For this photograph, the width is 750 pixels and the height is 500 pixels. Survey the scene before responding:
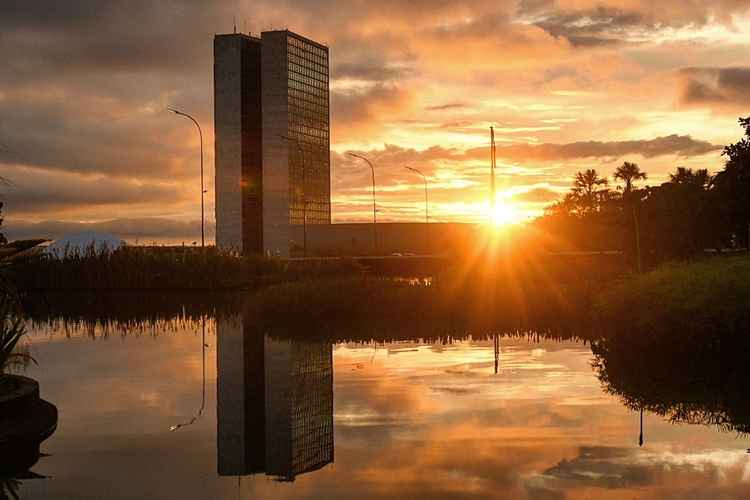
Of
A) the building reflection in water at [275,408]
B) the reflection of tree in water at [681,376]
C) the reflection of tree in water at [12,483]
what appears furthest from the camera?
the reflection of tree in water at [681,376]

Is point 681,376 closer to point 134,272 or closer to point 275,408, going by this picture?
point 275,408

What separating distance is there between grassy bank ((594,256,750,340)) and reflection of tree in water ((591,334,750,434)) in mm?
275

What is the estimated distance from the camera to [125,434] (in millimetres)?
11383

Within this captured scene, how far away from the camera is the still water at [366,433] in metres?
8.80

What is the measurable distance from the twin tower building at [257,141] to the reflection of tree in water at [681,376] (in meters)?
143

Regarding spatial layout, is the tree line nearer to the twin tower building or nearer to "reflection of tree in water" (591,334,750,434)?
"reflection of tree in water" (591,334,750,434)

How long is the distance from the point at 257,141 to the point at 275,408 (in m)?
159

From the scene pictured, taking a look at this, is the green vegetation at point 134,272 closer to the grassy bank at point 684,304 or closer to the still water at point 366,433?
the still water at point 366,433

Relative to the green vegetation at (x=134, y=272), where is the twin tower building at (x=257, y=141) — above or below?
above

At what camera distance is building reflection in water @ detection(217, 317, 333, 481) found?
10000 mm

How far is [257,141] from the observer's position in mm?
168875

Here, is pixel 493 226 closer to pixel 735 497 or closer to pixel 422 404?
pixel 422 404

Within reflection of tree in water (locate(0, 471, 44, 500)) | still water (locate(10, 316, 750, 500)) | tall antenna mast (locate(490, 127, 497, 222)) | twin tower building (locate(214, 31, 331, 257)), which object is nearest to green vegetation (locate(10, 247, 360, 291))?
tall antenna mast (locate(490, 127, 497, 222))

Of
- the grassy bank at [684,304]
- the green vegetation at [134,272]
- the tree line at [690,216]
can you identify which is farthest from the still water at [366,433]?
the green vegetation at [134,272]
